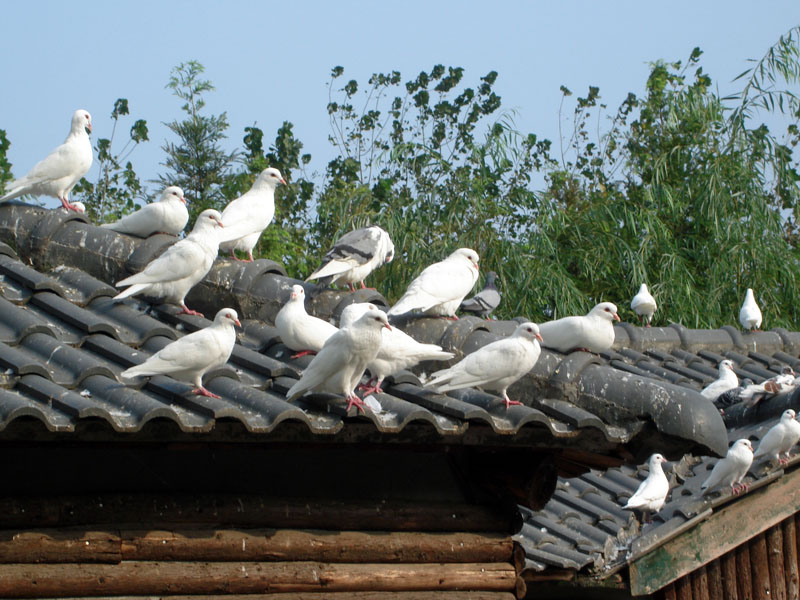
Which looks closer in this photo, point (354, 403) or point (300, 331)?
point (354, 403)

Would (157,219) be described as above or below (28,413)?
above

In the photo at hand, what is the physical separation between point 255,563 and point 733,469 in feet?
10.8

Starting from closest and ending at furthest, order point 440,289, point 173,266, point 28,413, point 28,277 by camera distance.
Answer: point 28,413, point 28,277, point 173,266, point 440,289

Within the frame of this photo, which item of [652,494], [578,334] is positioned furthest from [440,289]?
[652,494]

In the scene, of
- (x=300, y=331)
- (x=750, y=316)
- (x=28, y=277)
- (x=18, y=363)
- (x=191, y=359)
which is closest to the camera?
(x=18, y=363)

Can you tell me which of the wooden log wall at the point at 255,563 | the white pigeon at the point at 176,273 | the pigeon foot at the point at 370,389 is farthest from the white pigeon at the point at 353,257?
the wooden log wall at the point at 255,563

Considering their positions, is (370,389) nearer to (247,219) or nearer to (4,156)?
(247,219)

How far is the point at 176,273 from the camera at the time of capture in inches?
187

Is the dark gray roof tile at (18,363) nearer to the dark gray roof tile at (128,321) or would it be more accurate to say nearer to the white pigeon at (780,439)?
the dark gray roof tile at (128,321)

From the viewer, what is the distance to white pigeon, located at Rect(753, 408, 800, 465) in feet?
21.1

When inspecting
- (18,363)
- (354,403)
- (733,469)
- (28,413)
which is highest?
(733,469)

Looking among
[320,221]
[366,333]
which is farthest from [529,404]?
[320,221]

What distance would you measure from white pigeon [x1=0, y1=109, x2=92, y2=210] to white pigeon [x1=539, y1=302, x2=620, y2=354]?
270cm

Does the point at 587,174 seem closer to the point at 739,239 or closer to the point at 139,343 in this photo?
the point at 739,239
